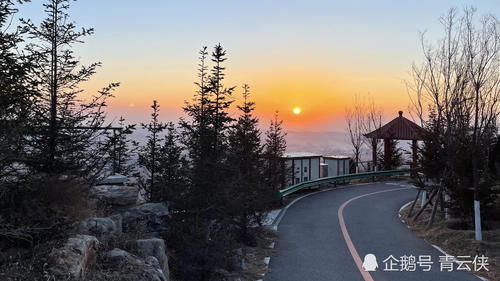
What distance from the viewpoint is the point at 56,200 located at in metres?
4.93

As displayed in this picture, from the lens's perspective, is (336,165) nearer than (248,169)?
No

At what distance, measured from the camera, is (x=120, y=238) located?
5379mm

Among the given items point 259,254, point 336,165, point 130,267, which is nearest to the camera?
point 130,267

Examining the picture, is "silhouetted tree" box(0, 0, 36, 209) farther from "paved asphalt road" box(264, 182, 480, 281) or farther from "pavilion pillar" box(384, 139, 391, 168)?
"pavilion pillar" box(384, 139, 391, 168)

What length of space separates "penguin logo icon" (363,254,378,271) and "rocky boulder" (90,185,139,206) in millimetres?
4988

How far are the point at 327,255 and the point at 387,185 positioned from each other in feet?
53.8

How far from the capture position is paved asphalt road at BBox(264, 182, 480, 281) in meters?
7.24

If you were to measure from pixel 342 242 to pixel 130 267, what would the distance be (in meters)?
6.93

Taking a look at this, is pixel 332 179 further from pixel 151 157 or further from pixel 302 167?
pixel 151 157

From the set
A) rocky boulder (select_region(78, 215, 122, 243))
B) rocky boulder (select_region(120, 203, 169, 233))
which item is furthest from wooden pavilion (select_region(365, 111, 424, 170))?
rocky boulder (select_region(78, 215, 122, 243))

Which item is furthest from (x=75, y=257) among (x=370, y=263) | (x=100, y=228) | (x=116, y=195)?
(x=370, y=263)

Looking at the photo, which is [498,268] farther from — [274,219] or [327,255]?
[274,219]

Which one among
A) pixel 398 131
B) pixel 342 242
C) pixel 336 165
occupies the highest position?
pixel 398 131

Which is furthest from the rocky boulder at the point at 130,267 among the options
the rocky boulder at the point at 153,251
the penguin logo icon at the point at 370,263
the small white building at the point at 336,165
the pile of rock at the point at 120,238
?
the small white building at the point at 336,165
